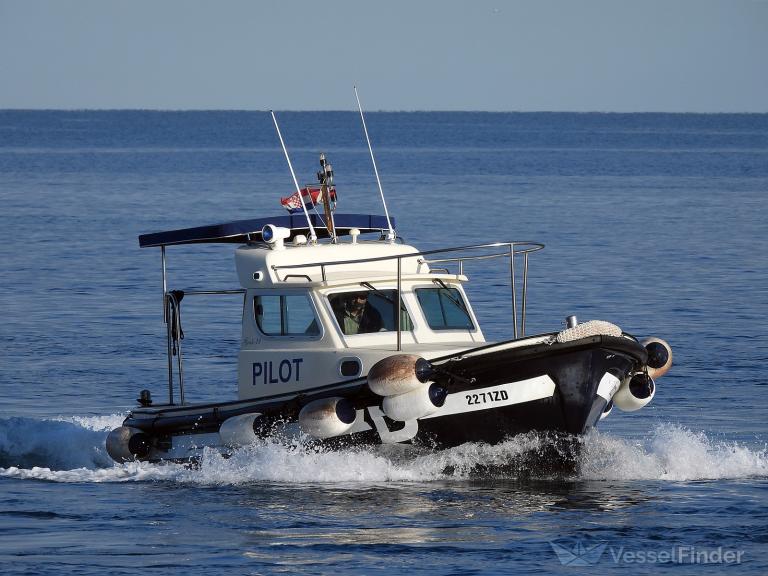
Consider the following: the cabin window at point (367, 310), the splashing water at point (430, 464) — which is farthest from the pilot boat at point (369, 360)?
the splashing water at point (430, 464)

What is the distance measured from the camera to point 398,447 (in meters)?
14.0

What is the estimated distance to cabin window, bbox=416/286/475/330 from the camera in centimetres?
1505

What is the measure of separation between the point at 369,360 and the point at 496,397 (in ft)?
4.27

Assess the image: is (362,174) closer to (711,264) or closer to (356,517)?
(711,264)

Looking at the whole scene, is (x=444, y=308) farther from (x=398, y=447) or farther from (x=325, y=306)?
(x=398, y=447)

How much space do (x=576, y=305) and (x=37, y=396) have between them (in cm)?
1078

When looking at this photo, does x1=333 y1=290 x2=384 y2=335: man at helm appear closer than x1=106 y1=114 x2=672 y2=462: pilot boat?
No

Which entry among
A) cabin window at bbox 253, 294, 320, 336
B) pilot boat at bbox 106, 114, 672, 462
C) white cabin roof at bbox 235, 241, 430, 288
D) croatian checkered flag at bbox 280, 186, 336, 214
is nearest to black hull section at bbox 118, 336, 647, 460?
pilot boat at bbox 106, 114, 672, 462

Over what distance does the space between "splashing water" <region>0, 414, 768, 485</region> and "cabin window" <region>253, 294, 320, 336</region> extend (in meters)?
1.25

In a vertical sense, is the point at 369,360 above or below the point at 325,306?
below

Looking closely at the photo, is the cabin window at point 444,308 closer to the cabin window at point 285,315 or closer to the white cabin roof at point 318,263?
the white cabin roof at point 318,263

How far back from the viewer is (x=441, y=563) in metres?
11.6

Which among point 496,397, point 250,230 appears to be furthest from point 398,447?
point 250,230

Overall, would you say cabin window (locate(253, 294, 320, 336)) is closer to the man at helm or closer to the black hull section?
the man at helm
